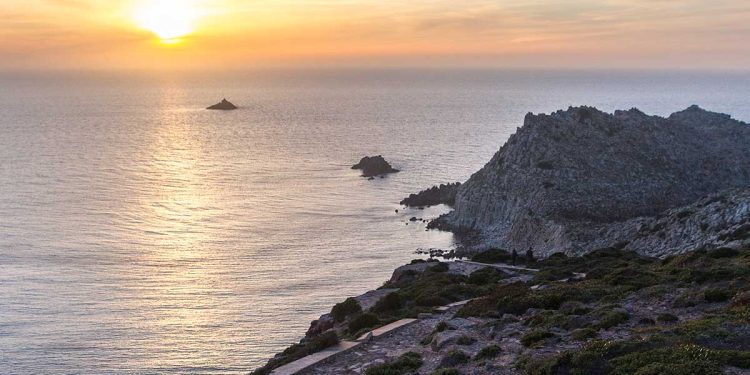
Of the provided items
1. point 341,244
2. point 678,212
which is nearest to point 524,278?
point 678,212

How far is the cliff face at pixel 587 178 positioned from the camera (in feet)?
267

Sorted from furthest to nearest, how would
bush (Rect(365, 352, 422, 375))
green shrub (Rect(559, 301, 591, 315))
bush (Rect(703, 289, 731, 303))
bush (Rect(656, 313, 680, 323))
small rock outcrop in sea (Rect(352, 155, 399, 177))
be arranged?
small rock outcrop in sea (Rect(352, 155, 399, 177)) → green shrub (Rect(559, 301, 591, 315)) → bush (Rect(703, 289, 731, 303)) → bush (Rect(656, 313, 680, 323)) → bush (Rect(365, 352, 422, 375))

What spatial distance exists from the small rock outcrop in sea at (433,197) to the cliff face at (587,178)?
38.1 ft

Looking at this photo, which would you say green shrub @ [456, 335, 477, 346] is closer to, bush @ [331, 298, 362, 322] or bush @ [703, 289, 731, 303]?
bush @ [703, 289, 731, 303]

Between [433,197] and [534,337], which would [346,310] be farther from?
[433,197]

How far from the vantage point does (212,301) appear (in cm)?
6694

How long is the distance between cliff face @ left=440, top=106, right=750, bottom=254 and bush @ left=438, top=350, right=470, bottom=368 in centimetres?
5028

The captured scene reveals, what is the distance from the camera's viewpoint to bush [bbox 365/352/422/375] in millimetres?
23766

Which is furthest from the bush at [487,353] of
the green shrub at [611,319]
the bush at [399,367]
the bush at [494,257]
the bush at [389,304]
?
the bush at [494,257]

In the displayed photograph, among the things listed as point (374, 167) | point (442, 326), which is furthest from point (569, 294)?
point (374, 167)

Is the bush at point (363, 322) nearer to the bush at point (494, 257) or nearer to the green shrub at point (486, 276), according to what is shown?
the green shrub at point (486, 276)

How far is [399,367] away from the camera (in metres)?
24.2

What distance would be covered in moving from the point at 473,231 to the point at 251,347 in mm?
41982

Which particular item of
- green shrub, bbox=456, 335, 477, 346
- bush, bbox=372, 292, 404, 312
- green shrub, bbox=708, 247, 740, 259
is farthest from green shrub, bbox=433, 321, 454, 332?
green shrub, bbox=708, 247, 740, 259
